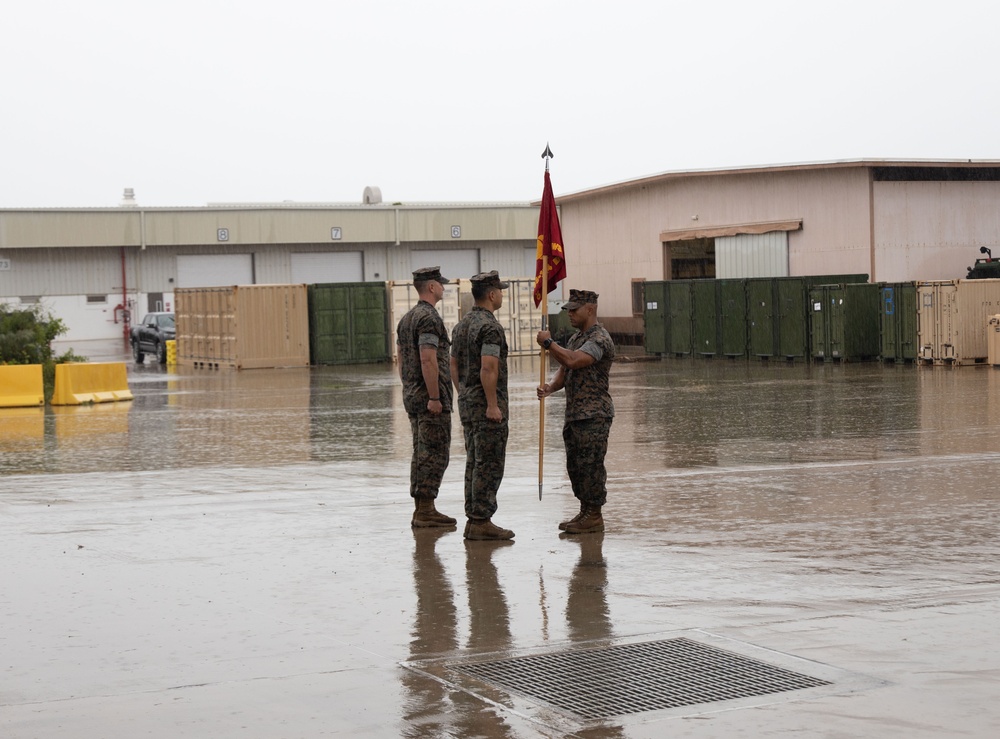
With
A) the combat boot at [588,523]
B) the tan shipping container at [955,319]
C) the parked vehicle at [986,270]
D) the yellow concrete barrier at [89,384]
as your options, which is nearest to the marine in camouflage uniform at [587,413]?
the combat boot at [588,523]

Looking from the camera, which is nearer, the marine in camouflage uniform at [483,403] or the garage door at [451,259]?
the marine in camouflage uniform at [483,403]

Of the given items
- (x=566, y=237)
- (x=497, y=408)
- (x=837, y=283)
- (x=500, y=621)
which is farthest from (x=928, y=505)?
(x=566, y=237)

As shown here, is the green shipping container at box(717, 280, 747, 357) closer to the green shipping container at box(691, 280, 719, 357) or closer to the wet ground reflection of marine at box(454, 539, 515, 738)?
the green shipping container at box(691, 280, 719, 357)

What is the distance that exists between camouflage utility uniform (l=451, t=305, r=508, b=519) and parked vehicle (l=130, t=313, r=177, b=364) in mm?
36678

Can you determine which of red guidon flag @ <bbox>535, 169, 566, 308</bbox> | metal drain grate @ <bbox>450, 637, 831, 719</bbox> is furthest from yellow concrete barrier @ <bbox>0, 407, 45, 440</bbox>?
metal drain grate @ <bbox>450, 637, 831, 719</bbox>

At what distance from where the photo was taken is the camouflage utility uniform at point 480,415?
977 cm

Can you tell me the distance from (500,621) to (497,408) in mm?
2587

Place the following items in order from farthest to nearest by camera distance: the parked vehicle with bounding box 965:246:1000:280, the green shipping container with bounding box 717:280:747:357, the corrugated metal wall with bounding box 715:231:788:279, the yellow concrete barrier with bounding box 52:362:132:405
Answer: the corrugated metal wall with bounding box 715:231:788:279
the green shipping container with bounding box 717:280:747:357
the parked vehicle with bounding box 965:246:1000:280
the yellow concrete barrier with bounding box 52:362:132:405

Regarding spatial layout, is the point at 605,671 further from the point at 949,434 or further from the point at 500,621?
the point at 949,434

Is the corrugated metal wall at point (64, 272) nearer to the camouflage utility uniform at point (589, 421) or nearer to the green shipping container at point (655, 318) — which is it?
the green shipping container at point (655, 318)

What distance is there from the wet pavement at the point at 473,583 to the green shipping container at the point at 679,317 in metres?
21.6

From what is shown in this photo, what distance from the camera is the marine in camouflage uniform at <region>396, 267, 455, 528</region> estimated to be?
1025 centimetres

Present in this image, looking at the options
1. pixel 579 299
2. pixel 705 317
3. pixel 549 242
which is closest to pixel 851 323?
pixel 705 317

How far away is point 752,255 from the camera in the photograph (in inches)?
1567
